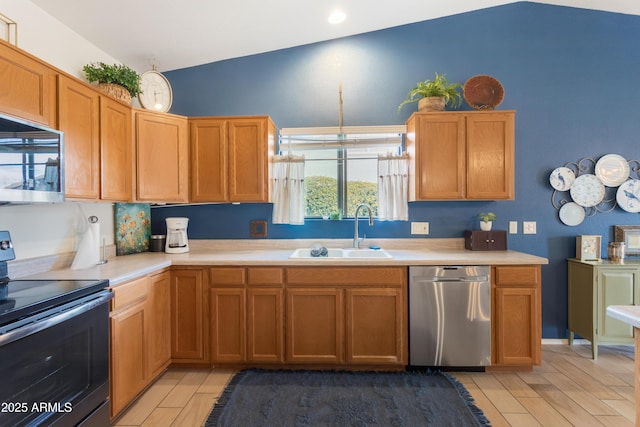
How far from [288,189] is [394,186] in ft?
3.31

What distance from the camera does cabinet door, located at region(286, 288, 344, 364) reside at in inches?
92.6

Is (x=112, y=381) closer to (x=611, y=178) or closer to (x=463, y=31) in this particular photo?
(x=463, y=31)

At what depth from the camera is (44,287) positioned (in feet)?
5.05

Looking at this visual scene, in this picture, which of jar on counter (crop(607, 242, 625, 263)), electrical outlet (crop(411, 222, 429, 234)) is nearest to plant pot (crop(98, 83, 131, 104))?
electrical outlet (crop(411, 222, 429, 234))

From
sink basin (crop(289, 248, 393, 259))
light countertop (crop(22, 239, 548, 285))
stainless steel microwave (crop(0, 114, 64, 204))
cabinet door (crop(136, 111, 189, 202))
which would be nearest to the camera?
stainless steel microwave (crop(0, 114, 64, 204))

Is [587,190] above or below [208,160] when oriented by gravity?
below

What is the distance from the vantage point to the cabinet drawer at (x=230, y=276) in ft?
7.79

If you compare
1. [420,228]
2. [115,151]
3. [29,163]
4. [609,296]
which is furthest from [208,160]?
[609,296]

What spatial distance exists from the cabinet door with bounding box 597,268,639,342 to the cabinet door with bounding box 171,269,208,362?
3313 millimetres

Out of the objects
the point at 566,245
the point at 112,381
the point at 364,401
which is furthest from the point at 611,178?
the point at 112,381

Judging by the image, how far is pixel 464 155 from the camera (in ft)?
8.57

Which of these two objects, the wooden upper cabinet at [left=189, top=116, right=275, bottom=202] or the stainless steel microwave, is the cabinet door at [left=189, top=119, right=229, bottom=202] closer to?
the wooden upper cabinet at [left=189, top=116, right=275, bottom=202]

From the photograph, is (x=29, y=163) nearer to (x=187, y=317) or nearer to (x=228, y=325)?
(x=187, y=317)

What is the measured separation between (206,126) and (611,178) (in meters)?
3.79
